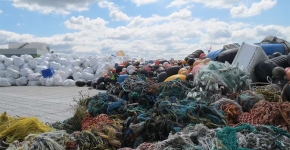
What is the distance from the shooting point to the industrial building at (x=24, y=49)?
43656 mm

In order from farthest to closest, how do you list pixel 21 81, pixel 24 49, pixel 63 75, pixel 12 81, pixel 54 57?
1. pixel 24 49
2. pixel 54 57
3. pixel 12 81
4. pixel 21 81
5. pixel 63 75

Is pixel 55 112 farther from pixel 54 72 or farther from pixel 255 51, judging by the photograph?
pixel 54 72

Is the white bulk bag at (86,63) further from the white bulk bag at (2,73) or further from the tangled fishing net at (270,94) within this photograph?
→ the tangled fishing net at (270,94)

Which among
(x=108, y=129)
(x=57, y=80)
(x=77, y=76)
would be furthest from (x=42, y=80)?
(x=108, y=129)

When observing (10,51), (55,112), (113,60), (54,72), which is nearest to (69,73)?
(54,72)

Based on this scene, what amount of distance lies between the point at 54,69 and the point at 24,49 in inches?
1296

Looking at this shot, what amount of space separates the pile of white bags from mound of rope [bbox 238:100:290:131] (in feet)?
35.2

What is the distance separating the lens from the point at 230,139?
265 cm

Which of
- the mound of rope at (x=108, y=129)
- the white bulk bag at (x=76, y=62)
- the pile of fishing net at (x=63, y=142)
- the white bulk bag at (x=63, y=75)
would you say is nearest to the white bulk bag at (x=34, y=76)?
the white bulk bag at (x=63, y=75)

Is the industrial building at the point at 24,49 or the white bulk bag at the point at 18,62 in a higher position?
the industrial building at the point at 24,49

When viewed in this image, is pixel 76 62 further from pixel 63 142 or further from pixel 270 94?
pixel 63 142

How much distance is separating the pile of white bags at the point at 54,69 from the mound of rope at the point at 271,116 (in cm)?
1074

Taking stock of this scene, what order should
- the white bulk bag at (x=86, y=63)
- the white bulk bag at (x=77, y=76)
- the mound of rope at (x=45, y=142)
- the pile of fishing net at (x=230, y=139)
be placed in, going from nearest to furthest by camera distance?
the pile of fishing net at (x=230, y=139) < the mound of rope at (x=45, y=142) < the white bulk bag at (x=77, y=76) < the white bulk bag at (x=86, y=63)

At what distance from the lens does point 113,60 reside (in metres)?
15.8
